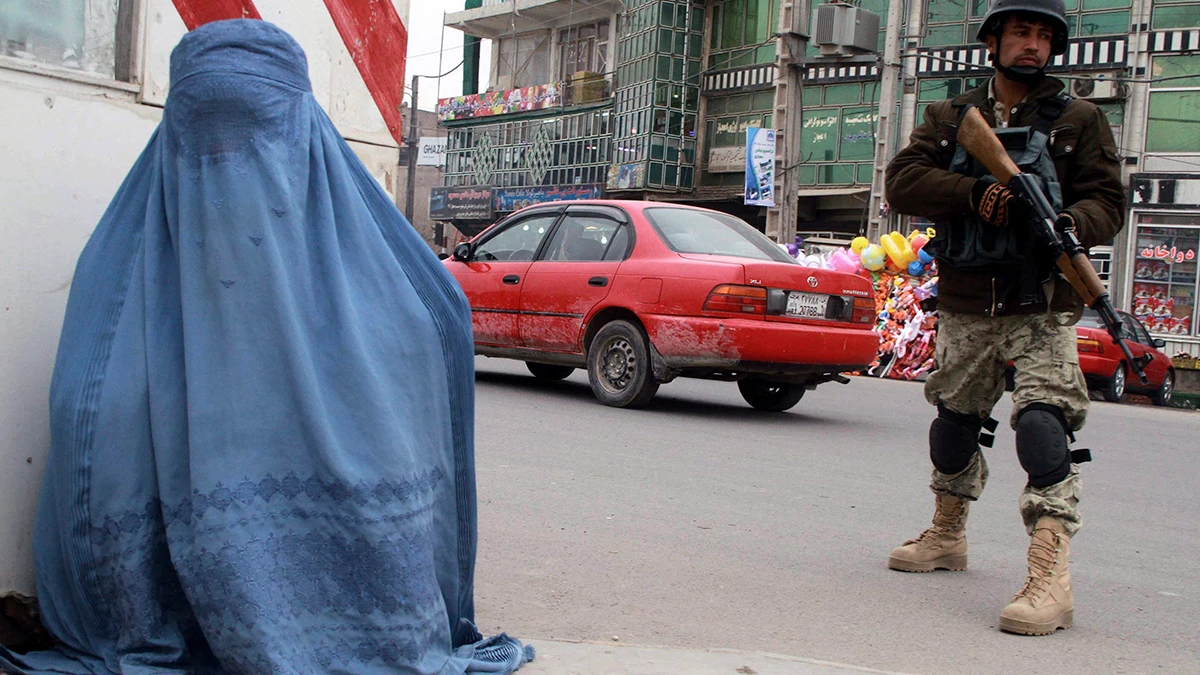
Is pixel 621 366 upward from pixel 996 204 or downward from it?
downward

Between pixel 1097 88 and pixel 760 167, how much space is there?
288 inches

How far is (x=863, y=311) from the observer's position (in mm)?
8648

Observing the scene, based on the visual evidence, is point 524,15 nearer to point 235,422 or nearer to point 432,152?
point 432,152

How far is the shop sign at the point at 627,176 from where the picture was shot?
36.1 meters

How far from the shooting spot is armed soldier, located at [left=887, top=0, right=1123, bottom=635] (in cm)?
364

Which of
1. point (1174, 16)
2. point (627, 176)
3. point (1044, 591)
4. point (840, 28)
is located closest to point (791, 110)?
point (840, 28)

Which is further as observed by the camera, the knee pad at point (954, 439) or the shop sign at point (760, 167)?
the shop sign at point (760, 167)

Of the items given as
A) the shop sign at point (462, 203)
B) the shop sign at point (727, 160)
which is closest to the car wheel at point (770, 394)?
the shop sign at point (727, 160)

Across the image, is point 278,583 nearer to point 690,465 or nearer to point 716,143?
point 690,465

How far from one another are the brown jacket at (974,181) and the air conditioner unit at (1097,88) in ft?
79.7

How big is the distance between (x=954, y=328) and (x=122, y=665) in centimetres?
272

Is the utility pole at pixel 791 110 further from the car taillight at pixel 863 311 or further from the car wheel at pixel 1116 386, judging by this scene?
the car taillight at pixel 863 311

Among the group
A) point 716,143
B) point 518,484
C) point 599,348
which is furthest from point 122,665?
point 716,143

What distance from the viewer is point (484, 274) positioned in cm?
978
